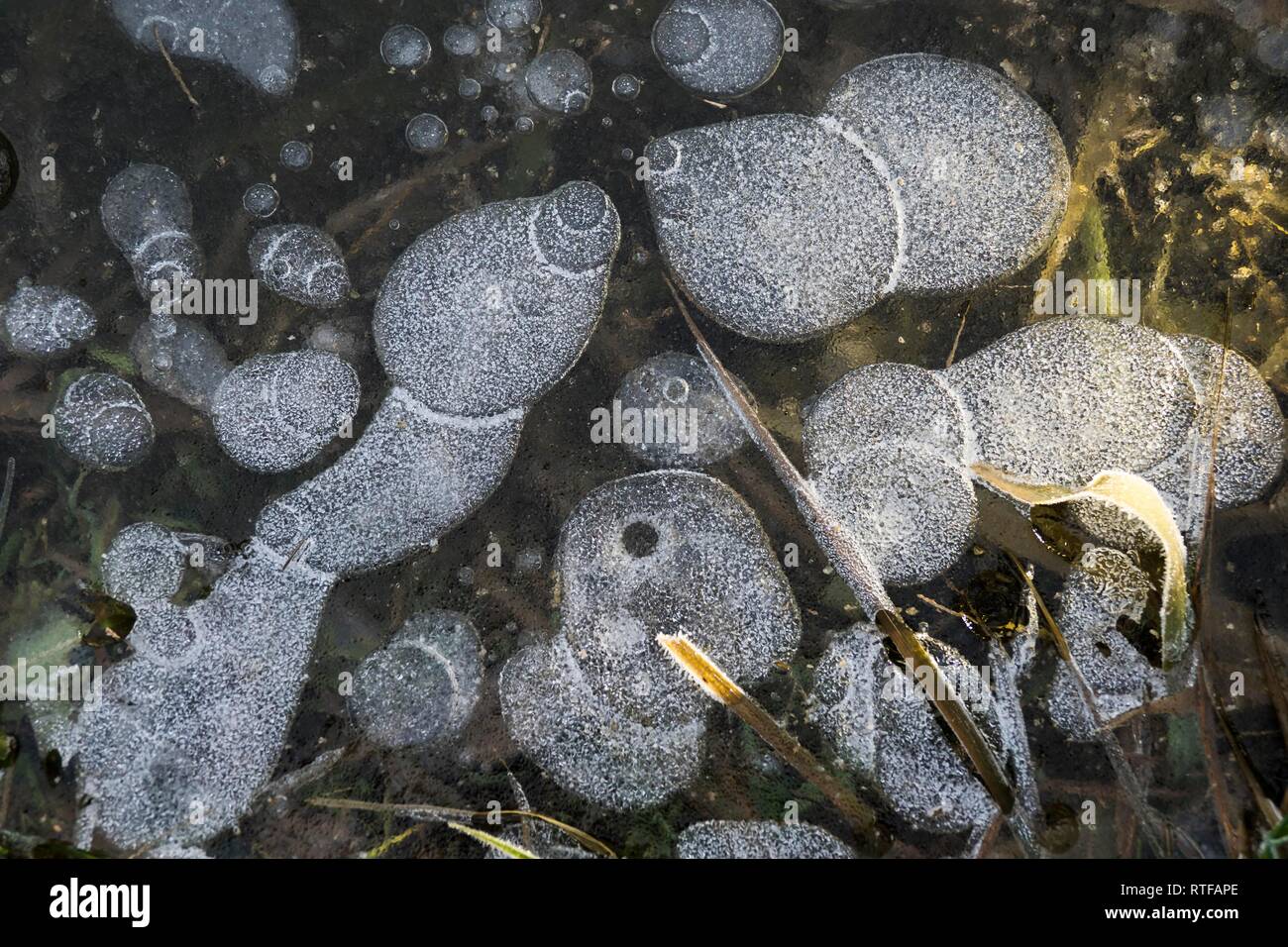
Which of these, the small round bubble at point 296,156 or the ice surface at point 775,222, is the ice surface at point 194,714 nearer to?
the small round bubble at point 296,156

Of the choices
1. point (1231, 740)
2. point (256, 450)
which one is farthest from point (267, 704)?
point (1231, 740)

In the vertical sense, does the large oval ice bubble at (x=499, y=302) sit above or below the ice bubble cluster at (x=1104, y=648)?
above

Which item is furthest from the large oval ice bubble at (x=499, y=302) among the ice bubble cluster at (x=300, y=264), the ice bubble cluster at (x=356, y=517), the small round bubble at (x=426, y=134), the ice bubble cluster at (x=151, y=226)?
the ice bubble cluster at (x=151, y=226)

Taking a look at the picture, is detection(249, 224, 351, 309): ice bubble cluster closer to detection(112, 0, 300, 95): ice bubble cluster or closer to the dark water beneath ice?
the dark water beneath ice

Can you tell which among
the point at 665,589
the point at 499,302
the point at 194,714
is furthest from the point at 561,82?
the point at 194,714

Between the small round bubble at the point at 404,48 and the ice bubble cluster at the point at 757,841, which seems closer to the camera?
the ice bubble cluster at the point at 757,841

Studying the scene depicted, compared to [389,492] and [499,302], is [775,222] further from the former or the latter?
[389,492]

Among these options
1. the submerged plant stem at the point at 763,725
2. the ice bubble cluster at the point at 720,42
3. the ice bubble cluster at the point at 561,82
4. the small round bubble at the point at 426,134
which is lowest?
the submerged plant stem at the point at 763,725
